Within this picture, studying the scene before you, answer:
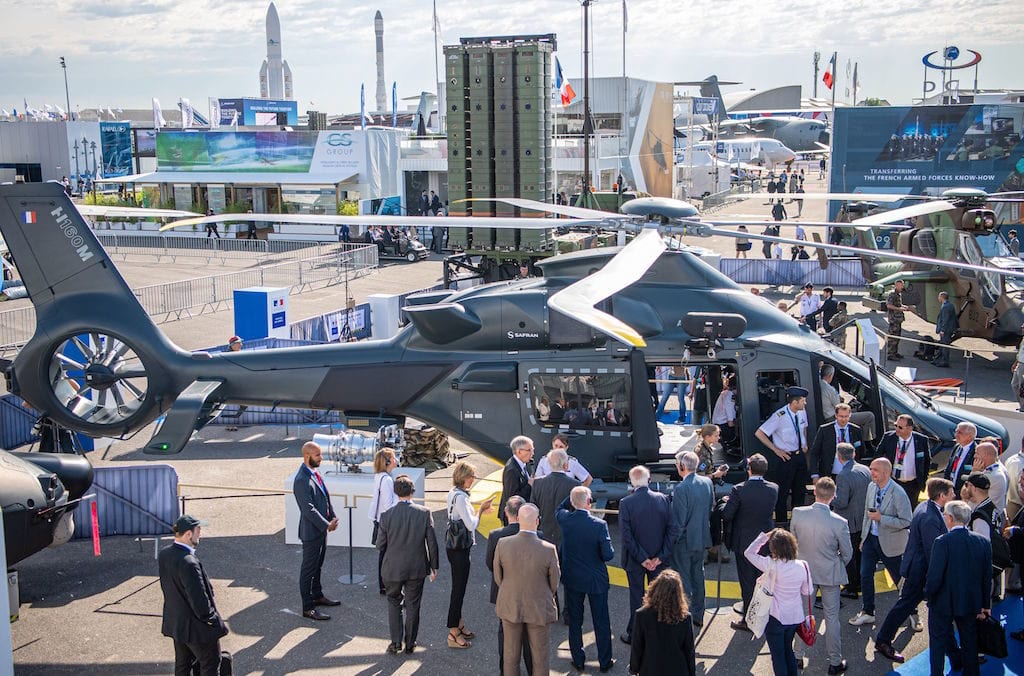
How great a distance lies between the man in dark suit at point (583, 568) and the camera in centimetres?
721

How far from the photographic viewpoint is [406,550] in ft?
24.8

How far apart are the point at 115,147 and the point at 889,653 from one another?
5682 centimetres

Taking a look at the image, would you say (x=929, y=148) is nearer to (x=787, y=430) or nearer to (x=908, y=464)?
(x=787, y=430)

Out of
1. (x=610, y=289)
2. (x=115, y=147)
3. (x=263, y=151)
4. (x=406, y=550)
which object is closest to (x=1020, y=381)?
(x=610, y=289)

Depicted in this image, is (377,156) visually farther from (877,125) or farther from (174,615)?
(174,615)

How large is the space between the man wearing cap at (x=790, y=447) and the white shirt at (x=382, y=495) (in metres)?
3.93

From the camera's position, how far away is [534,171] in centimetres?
2672

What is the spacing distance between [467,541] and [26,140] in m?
58.4

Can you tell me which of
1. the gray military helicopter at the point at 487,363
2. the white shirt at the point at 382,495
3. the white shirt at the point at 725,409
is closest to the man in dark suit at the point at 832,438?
the gray military helicopter at the point at 487,363

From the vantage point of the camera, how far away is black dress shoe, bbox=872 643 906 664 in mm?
7535

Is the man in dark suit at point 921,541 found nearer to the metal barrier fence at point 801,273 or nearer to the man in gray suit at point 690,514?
the man in gray suit at point 690,514

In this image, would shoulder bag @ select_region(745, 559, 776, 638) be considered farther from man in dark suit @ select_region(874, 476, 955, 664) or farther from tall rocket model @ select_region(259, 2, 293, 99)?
tall rocket model @ select_region(259, 2, 293, 99)

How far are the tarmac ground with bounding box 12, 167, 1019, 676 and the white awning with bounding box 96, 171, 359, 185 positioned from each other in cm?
2813

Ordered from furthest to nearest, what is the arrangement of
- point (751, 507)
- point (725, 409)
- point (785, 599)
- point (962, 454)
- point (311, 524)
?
point (725, 409) < point (962, 454) < point (311, 524) < point (751, 507) < point (785, 599)
